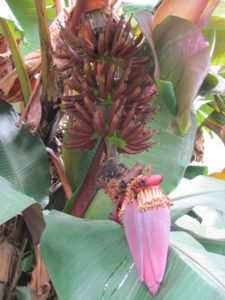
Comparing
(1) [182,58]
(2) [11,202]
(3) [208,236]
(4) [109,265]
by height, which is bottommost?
(3) [208,236]

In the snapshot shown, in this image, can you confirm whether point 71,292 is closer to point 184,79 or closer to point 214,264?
point 214,264

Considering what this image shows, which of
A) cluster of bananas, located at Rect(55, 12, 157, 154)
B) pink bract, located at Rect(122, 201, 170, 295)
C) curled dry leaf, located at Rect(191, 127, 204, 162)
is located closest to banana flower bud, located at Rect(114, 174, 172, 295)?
pink bract, located at Rect(122, 201, 170, 295)

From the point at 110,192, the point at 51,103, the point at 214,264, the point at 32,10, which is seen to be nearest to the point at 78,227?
the point at 110,192

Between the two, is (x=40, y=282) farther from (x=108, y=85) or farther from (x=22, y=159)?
(x=108, y=85)

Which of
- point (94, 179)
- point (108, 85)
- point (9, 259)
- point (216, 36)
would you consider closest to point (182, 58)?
point (108, 85)

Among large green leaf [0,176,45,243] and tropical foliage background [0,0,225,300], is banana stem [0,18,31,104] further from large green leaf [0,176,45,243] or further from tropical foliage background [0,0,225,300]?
large green leaf [0,176,45,243]

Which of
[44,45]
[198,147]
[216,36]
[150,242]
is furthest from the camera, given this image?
[198,147]

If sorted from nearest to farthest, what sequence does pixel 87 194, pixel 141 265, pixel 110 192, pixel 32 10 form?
pixel 141 265 → pixel 110 192 → pixel 87 194 → pixel 32 10
